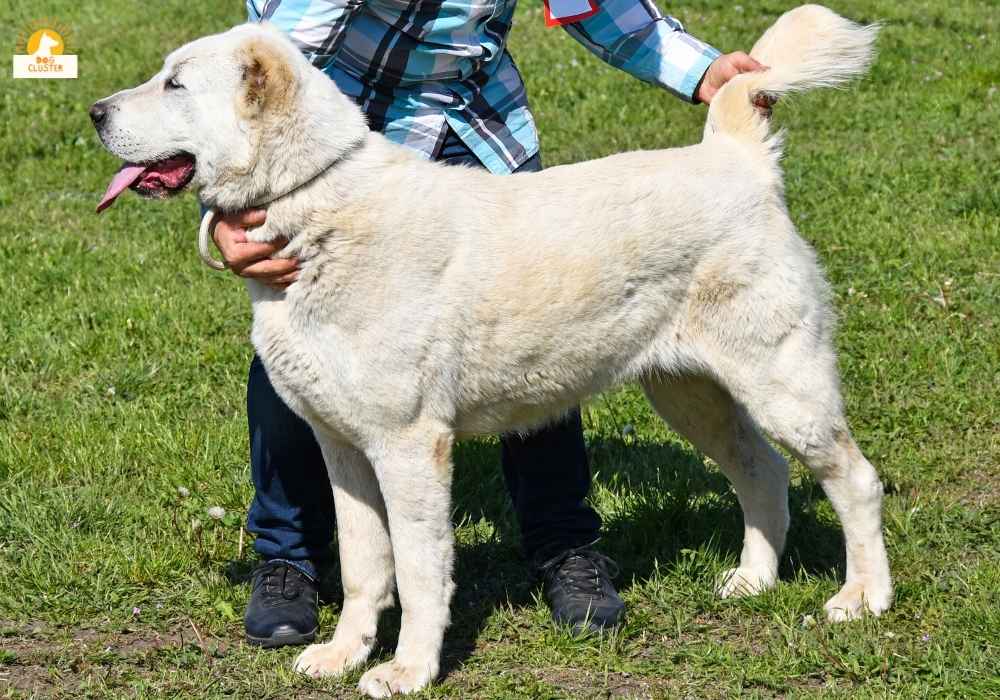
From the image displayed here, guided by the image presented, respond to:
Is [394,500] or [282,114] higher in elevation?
[282,114]

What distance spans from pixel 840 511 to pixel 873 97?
19.1 feet

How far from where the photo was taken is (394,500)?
3.36 m

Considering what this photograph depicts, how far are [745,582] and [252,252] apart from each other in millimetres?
1868

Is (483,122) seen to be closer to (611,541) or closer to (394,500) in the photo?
(394,500)

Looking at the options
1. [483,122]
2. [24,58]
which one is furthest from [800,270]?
[24,58]

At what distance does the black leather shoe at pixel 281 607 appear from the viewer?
3.76 m

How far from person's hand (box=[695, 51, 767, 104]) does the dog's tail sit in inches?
2.2

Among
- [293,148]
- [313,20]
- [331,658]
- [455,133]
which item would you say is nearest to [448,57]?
[455,133]

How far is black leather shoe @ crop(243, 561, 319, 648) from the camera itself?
3.76 m

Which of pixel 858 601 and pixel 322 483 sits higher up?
pixel 322 483

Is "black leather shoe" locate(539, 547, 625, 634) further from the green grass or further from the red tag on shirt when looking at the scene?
the red tag on shirt

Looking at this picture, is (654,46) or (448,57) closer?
(448,57)

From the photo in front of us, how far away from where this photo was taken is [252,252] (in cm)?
328

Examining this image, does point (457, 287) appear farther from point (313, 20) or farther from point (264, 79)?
point (313, 20)
